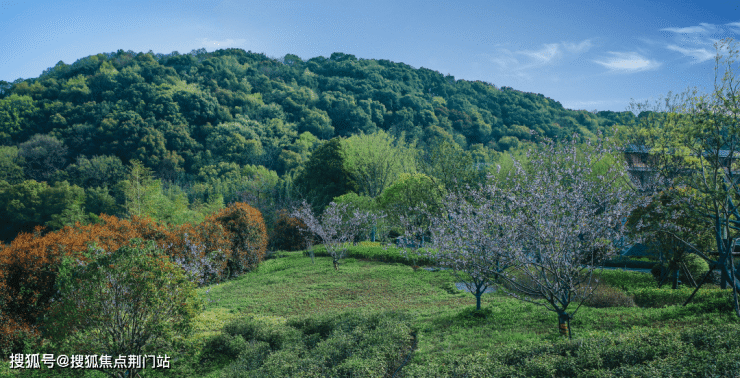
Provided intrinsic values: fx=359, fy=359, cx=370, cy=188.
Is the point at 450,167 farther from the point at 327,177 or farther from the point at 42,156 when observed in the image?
the point at 42,156

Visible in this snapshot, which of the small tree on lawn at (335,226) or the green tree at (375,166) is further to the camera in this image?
the green tree at (375,166)

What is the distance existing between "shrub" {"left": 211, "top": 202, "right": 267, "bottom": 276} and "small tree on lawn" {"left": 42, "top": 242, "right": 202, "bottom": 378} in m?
10.6

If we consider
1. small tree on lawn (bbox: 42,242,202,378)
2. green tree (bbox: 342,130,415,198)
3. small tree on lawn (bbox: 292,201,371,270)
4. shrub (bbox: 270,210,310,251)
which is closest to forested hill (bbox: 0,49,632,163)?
green tree (bbox: 342,130,415,198)

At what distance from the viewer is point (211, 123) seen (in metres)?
53.0

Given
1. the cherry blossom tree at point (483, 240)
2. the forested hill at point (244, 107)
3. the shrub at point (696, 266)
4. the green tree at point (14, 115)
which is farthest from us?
the forested hill at point (244, 107)

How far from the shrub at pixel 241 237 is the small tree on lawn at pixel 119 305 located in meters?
10.6

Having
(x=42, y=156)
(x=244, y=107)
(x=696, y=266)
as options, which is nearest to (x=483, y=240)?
(x=696, y=266)

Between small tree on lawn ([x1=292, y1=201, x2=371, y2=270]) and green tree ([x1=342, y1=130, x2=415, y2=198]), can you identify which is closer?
small tree on lawn ([x1=292, y1=201, x2=371, y2=270])

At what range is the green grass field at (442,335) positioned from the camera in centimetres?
568

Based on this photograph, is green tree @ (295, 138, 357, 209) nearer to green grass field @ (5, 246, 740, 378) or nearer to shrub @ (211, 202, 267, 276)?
shrub @ (211, 202, 267, 276)

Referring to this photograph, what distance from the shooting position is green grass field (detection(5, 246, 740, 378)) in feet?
18.6

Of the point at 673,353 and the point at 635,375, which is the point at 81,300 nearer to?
the point at 635,375

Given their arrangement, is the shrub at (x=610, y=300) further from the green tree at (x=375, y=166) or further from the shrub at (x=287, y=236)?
the green tree at (x=375, y=166)

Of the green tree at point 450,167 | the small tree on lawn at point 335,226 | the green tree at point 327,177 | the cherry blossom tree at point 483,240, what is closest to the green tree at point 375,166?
the green tree at point 327,177
